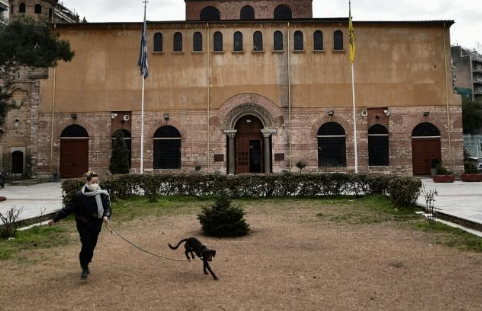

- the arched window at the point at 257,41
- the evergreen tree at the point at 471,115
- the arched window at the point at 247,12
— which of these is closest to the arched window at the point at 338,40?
the arched window at the point at 257,41

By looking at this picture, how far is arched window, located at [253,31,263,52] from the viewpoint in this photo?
93.1 ft

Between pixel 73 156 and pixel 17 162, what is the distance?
20.2 feet

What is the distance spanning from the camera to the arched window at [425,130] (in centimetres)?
2769

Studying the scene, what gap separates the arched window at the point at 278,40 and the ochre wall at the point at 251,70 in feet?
0.97

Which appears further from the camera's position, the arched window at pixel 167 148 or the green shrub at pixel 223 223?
the arched window at pixel 167 148

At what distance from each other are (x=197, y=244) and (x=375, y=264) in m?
2.87

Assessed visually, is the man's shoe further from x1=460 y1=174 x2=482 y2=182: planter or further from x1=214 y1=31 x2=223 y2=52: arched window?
x1=214 y1=31 x2=223 y2=52: arched window

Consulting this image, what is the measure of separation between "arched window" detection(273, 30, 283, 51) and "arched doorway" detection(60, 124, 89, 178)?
14.4m

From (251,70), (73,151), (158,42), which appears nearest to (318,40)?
(251,70)

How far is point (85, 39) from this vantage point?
28562mm

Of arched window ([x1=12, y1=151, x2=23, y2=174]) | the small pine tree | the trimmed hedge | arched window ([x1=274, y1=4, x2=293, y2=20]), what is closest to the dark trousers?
the trimmed hedge

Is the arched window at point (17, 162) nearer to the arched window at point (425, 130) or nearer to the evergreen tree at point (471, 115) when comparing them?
the arched window at point (425, 130)

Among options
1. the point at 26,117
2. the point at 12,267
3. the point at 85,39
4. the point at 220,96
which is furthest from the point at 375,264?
the point at 26,117

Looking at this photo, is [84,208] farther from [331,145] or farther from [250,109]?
[331,145]
